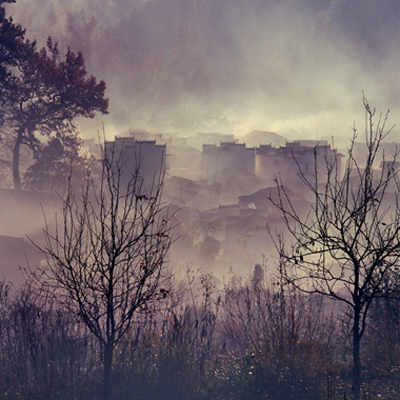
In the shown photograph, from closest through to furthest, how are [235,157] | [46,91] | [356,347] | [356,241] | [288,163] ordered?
[356,241] → [356,347] → [46,91] → [288,163] → [235,157]

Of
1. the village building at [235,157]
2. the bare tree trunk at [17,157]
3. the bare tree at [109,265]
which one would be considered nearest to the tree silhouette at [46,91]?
the bare tree trunk at [17,157]

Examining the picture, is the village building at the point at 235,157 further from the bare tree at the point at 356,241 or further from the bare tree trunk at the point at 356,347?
the bare tree trunk at the point at 356,347

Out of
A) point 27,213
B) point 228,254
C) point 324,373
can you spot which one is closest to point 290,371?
point 324,373

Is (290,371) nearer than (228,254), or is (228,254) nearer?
(290,371)

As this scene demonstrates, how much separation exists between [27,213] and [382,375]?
1119 inches

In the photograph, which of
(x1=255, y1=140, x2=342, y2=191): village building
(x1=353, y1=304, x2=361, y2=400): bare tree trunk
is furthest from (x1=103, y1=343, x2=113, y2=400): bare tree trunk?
(x1=255, y1=140, x2=342, y2=191): village building

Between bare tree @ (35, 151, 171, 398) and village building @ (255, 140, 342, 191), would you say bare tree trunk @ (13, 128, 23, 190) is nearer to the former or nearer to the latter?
bare tree @ (35, 151, 171, 398)

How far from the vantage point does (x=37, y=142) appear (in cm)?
2948

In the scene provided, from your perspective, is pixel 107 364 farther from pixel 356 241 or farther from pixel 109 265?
pixel 356 241

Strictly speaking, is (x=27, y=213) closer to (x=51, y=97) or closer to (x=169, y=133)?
(x=51, y=97)

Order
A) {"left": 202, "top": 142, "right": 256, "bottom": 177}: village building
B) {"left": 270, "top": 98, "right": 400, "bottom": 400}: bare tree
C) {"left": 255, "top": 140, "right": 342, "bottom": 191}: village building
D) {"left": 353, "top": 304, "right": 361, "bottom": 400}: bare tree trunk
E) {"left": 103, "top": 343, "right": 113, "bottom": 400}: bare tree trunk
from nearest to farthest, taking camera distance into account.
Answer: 1. {"left": 270, "top": 98, "right": 400, "bottom": 400}: bare tree
2. {"left": 353, "top": 304, "right": 361, "bottom": 400}: bare tree trunk
3. {"left": 103, "top": 343, "right": 113, "bottom": 400}: bare tree trunk
4. {"left": 255, "top": 140, "right": 342, "bottom": 191}: village building
5. {"left": 202, "top": 142, "right": 256, "bottom": 177}: village building

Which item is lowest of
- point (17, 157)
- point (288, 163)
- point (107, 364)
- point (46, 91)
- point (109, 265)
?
point (107, 364)

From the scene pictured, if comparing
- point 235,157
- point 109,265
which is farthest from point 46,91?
point 235,157

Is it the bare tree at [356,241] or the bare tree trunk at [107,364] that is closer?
the bare tree at [356,241]
